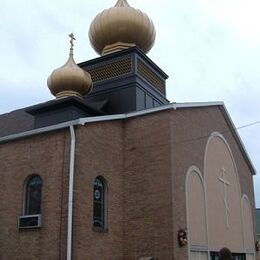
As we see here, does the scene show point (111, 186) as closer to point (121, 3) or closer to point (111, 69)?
point (111, 69)

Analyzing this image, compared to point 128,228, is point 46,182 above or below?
above

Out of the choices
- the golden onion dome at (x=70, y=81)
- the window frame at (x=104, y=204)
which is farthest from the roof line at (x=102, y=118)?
the golden onion dome at (x=70, y=81)

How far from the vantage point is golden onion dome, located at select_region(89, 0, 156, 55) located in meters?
21.7

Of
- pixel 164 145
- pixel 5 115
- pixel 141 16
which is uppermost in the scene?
pixel 141 16

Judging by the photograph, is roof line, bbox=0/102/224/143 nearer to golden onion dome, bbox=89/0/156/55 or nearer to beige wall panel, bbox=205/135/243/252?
beige wall panel, bbox=205/135/243/252

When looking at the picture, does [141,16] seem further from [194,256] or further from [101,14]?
[194,256]

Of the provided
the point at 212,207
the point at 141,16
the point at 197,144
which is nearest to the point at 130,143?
the point at 197,144

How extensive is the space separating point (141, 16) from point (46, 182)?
965 centimetres

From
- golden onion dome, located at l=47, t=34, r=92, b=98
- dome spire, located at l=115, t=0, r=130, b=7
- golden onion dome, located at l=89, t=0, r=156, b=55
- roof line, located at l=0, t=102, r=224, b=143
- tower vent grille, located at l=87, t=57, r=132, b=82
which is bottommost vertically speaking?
roof line, located at l=0, t=102, r=224, b=143

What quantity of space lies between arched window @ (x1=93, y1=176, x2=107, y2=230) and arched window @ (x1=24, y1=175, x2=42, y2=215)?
67.1 inches

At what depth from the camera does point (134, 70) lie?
2023cm

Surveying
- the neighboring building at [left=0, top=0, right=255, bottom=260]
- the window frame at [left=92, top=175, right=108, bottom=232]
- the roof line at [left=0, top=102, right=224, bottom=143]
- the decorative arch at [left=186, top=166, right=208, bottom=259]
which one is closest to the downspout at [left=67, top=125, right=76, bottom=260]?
the neighboring building at [left=0, top=0, right=255, bottom=260]

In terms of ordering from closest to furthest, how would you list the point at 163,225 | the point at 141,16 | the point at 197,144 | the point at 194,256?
the point at 163,225 → the point at 194,256 → the point at 197,144 → the point at 141,16

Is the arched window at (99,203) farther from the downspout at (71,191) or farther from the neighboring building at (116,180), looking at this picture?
the downspout at (71,191)
